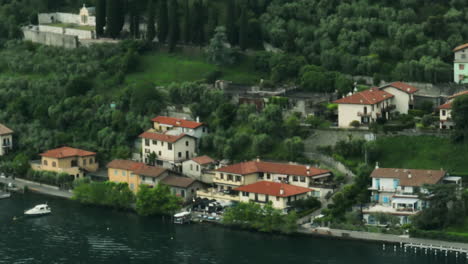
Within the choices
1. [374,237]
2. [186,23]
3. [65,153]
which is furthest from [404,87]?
[65,153]

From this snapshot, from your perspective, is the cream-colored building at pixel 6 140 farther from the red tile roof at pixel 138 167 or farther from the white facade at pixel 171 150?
the white facade at pixel 171 150

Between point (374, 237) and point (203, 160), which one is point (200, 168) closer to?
point (203, 160)

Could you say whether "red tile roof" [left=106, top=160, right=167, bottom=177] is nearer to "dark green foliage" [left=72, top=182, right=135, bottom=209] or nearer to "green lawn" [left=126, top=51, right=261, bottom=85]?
"dark green foliage" [left=72, top=182, right=135, bottom=209]

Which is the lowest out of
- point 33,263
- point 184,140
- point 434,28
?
point 33,263

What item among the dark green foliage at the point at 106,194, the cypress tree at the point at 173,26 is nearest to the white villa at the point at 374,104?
the dark green foliage at the point at 106,194

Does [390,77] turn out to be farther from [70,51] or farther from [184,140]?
[70,51]

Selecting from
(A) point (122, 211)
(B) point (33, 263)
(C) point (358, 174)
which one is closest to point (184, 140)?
(A) point (122, 211)

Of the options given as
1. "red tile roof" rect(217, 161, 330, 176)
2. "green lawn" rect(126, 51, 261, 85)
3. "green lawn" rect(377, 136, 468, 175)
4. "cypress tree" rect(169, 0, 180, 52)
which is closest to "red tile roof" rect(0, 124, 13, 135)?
"green lawn" rect(126, 51, 261, 85)
